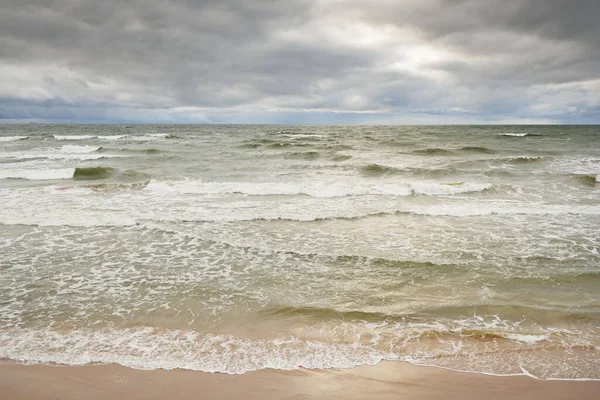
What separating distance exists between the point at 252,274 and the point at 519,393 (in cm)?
491

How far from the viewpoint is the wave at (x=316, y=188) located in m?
16.7

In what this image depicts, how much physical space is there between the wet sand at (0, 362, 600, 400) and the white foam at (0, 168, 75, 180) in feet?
64.4

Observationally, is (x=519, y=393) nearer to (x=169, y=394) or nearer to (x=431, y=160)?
(x=169, y=394)

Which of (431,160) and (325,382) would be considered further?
(431,160)

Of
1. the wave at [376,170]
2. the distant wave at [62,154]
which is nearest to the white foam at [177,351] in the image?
the wave at [376,170]

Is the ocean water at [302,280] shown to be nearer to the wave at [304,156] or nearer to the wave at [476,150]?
the wave at [304,156]

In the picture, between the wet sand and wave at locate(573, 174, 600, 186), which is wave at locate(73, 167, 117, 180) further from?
wave at locate(573, 174, 600, 186)

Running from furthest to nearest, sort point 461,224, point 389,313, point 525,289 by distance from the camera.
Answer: point 461,224 < point 525,289 < point 389,313

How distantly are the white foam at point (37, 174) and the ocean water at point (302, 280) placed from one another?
17.2ft

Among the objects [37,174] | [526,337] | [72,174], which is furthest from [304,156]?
[526,337]

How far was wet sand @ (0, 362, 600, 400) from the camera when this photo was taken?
417cm

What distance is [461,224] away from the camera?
1145 centimetres

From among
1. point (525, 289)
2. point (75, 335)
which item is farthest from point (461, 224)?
point (75, 335)

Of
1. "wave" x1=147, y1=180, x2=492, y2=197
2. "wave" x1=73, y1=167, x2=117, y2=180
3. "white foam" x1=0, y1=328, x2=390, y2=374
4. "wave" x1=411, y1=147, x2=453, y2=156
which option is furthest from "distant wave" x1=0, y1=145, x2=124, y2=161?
"white foam" x1=0, y1=328, x2=390, y2=374
